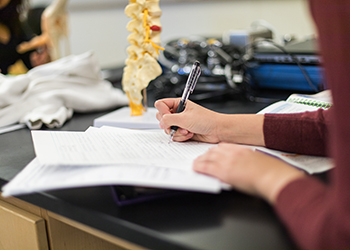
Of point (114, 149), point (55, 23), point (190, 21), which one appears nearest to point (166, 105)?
point (114, 149)

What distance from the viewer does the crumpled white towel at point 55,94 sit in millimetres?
850

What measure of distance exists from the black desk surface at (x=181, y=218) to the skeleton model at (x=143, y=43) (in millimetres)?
395

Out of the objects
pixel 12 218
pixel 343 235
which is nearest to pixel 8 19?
pixel 12 218

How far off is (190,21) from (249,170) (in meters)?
2.00

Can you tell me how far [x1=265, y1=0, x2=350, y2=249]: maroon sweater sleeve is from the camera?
0.30 metres

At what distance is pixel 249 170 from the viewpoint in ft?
1.28

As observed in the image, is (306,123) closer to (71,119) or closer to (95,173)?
(95,173)

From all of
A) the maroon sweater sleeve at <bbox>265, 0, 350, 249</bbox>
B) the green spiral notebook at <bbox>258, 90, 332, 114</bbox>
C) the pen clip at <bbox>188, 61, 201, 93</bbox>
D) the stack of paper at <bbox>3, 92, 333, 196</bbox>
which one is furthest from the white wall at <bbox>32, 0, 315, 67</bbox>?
the maroon sweater sleeve at <bbox>265, 0, 350, 249</bbox>

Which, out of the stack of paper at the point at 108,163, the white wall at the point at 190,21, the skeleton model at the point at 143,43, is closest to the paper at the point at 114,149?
the stack of paper at the point at 108,163

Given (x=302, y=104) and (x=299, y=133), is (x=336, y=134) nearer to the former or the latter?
(x=299, y=133)

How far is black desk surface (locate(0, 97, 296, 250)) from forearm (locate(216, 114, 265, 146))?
0.53 ft

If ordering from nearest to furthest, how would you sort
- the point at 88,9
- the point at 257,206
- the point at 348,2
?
the point at 348,2
the point at 257,206
the point at 88,9

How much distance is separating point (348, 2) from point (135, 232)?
0.32 metres

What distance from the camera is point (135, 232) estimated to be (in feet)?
1.26
